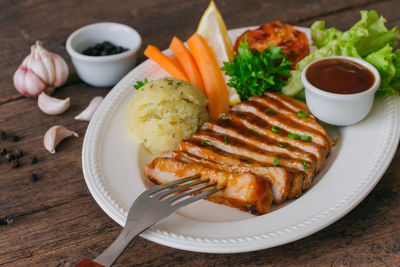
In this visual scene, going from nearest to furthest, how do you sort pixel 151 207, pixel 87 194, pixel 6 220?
pixel 151 207
pixel 6 220
pixel 87 194

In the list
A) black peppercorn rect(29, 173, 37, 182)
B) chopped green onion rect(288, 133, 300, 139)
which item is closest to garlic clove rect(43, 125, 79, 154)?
black peppercorn rect(29, 173, 37, 182)

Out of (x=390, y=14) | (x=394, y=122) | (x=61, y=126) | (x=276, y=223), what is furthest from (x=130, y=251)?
(x=390, y=14)

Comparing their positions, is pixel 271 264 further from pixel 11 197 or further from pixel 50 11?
pixel 50 11

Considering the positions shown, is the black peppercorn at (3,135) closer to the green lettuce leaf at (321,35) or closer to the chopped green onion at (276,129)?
the chopped green onion at (276,129)

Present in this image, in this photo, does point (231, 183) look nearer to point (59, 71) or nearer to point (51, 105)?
point (51, 105)

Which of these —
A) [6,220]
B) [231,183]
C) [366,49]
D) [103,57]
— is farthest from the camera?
[103,57]

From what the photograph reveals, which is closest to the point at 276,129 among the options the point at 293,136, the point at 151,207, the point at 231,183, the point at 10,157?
the point at 293,136

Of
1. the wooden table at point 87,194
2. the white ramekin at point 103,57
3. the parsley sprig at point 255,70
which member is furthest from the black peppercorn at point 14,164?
the parsley sprig at point 255,70
